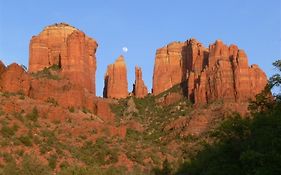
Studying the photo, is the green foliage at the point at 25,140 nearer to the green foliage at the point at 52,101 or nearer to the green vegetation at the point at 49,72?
the green foliage at the point at 52,101

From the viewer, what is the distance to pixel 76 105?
82.8 metres

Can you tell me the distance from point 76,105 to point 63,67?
3062 centimetres

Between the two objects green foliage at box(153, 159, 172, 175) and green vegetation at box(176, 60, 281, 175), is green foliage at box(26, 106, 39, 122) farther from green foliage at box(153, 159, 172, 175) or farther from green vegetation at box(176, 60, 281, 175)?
green vegetation at box(176, 60, 281, 175)

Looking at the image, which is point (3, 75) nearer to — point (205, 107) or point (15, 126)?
point (15, 126)

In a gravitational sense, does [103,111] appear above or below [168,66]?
below

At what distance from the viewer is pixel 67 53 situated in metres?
113

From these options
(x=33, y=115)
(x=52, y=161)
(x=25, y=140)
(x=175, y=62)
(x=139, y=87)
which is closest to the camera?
(x=52, y=161)

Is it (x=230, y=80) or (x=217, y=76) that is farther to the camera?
(x=217, y=76)

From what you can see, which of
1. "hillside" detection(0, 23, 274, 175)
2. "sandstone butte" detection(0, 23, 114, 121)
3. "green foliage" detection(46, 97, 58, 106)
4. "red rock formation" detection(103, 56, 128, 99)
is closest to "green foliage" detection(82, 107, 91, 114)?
"hillside" detection(0, 23, 274, 175)

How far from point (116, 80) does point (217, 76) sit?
107ft

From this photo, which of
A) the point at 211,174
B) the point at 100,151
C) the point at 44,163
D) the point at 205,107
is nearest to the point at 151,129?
the point at 205,107

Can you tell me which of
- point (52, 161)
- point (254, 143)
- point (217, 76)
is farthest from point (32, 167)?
point (217, 76)

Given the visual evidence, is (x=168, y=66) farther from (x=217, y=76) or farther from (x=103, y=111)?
(x=103, y=111)

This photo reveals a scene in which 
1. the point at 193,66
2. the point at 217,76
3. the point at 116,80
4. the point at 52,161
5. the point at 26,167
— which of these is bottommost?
the point at 26,167
